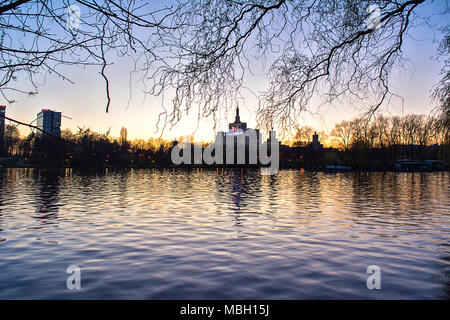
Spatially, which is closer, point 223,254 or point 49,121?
point 49,121

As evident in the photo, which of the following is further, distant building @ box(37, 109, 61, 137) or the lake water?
the lake water

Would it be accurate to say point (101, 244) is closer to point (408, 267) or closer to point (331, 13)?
point (408, 267)

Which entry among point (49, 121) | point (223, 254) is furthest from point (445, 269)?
point (49, 121)

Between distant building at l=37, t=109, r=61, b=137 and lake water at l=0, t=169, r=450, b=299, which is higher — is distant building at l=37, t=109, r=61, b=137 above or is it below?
above

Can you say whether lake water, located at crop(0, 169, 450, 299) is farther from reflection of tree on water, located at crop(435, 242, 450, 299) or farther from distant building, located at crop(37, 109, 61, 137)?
distant building, located at crop(37, 109, 61, 137)

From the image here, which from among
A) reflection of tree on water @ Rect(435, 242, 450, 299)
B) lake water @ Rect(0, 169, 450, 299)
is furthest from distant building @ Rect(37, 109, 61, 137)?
reflection of tree on water @ Rect(435, 242, 450, 299)

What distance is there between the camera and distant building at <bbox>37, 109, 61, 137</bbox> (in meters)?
2.89

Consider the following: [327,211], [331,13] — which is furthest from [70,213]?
[331,13]

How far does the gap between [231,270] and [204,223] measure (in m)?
7.31

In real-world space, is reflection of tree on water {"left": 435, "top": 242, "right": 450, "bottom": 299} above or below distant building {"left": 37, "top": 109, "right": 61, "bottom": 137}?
below

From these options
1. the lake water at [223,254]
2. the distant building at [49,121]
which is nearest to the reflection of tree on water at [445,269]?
the lake water at [223,254]

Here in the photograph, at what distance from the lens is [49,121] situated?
3133 millimetres

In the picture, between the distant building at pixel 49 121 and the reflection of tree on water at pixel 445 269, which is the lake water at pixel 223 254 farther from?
the distant building at pixel 49 121

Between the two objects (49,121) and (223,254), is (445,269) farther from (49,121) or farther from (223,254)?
(49,121)
